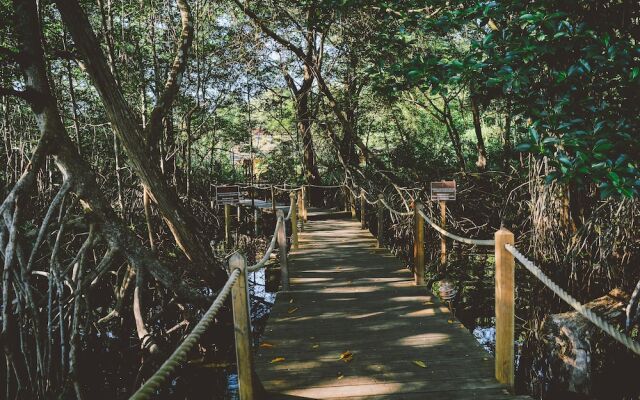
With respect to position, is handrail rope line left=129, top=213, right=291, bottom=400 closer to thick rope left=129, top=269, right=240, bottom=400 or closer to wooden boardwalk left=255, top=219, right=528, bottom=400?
thick rope left=129, top=269, right=240, bottom=400

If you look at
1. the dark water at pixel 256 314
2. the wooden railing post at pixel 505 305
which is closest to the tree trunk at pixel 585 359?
the wooden railing post at pixel 505 305

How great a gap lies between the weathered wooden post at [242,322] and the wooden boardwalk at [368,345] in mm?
395

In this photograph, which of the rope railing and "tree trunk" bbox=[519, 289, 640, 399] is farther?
"tree trunk" bbox=[519, 289, 640, 399]

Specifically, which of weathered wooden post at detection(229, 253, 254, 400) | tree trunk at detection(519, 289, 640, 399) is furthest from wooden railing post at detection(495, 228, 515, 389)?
tree trunk at detection(519, 289, 640, 399)

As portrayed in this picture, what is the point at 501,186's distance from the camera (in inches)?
478

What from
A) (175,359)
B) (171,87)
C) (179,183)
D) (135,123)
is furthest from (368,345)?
(179,183)

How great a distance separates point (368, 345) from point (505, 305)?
4.47 ft

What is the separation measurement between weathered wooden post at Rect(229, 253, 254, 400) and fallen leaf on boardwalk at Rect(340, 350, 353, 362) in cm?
102

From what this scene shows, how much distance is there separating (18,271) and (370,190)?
9925 millimetres

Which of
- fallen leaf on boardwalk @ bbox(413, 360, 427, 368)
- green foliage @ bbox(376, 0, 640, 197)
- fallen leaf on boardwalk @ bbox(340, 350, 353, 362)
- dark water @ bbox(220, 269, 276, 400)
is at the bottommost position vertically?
dark water @ bbox(220, 269, 276, 400)

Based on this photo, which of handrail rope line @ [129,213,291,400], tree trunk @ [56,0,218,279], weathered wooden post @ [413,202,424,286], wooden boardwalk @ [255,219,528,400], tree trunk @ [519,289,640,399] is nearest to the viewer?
handrail rope line @ [129,213,291,400]

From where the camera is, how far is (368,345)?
4066mm

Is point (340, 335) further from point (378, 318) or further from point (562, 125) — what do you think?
point (562, 125)

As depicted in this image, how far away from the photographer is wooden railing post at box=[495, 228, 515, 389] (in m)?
3.17
